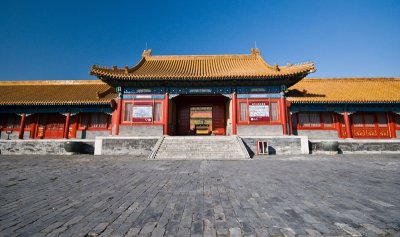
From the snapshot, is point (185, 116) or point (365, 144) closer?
point (365, 144)

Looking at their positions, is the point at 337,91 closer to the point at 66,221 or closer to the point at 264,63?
the point at 264,63

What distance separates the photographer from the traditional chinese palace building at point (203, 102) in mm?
13203

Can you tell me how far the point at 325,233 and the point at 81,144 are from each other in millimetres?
14138

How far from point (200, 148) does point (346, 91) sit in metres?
15.3

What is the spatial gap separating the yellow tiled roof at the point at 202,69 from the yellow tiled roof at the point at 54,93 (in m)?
3.66

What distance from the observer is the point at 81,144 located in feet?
41.1

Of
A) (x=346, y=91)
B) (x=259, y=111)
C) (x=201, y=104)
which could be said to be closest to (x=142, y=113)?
(x=201, y=104)

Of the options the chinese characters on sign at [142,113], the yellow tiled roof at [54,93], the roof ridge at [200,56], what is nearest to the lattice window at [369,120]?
the roof ridge at [200,56]

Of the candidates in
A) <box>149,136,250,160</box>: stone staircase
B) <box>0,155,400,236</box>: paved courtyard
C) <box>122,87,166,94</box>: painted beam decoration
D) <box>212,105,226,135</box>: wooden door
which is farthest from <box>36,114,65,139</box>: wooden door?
<box>0,155,400,236</box>: paved courtyard

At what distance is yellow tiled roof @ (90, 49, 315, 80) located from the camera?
42.0 feet

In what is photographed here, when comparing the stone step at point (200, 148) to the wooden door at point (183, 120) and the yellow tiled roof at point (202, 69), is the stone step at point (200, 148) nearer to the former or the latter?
the yellow tiled roof at point (202, 69)

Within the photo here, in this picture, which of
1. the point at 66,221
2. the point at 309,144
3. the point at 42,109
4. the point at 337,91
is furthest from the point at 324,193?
the point at 42,109

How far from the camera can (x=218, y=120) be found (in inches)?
661

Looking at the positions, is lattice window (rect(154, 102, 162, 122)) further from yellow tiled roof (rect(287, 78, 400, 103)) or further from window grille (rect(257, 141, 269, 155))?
yellow tiled roof (rect(287, 78, 400, 103))
